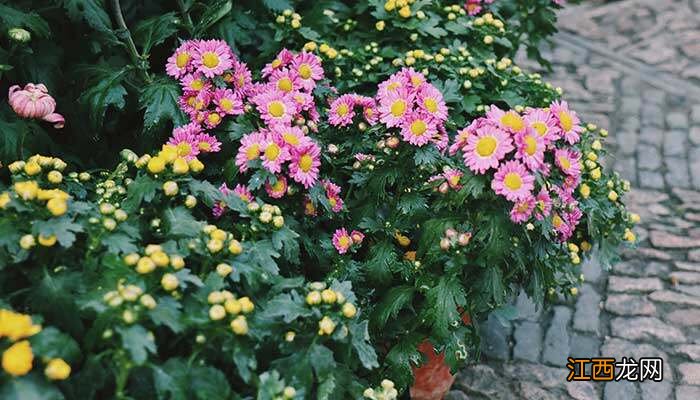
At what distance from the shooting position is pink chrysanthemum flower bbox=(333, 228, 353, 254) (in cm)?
236

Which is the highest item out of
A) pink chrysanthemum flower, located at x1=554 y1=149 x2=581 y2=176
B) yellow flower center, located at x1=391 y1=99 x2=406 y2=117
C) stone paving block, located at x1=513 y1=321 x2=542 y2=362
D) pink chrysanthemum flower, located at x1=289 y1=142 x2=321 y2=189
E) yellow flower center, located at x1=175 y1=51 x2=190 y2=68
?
yellow flower center, located at x1=391 y1=99 x2=406 y2=117

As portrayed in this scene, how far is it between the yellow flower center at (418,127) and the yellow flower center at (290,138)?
347 mm

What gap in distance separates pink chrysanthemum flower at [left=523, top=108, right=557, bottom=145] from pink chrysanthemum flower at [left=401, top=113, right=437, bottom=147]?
10.9 inches

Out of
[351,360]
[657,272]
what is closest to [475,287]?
[351,360]

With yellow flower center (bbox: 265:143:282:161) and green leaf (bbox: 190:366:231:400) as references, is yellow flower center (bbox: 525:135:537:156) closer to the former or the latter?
yellow flower center (bbox: 265:143:282:161)

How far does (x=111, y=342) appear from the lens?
1617 millimetres

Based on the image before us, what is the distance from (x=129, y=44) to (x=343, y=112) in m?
0.80

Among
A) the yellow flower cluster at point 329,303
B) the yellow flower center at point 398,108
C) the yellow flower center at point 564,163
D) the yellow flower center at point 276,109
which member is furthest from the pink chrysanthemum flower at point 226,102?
the yellow flower center at point 564,163

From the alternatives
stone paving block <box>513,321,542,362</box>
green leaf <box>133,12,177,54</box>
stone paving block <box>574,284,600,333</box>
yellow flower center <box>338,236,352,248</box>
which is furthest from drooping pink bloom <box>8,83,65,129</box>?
stone paving block <box>574,284,600,333</box>

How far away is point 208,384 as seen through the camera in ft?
5.39

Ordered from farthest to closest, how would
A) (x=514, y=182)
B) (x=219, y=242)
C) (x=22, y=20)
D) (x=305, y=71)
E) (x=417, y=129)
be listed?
(x=305, y=71), (x=22, y=20), (x=417, y=129), (x=514, y=182), (x=219, y=242)

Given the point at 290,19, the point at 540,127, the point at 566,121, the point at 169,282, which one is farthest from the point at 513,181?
the point at 290,19

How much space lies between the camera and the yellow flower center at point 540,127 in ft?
6.67

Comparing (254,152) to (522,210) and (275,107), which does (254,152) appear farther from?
(522,210)
